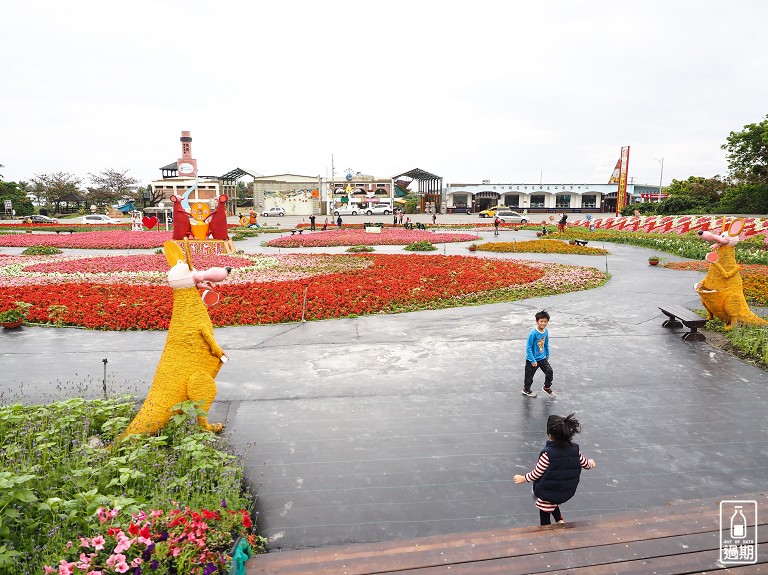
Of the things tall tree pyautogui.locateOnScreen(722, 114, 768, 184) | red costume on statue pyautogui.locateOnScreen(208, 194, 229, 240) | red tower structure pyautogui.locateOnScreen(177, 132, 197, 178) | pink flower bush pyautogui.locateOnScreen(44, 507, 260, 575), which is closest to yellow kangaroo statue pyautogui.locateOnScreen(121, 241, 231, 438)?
pink flower bush pyautogui.locateOnScreen(44, 507, 260, 575)

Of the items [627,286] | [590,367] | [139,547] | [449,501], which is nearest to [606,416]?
[590,367]

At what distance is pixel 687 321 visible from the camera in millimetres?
8609

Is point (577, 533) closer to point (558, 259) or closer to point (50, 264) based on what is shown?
point (558, 259)

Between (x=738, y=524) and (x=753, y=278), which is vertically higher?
(x=753, y=278)

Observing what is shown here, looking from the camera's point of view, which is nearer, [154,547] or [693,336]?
[154,547]

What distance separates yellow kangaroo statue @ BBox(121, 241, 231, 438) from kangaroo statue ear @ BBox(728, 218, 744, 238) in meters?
8.48

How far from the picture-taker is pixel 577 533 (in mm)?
3236

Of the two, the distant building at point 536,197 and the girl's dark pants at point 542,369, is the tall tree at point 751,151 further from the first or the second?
the girl's dark pants at point 542,369

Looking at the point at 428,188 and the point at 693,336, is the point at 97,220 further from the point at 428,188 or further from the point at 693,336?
the point at 693,336

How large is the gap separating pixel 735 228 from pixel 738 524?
687 centimetres

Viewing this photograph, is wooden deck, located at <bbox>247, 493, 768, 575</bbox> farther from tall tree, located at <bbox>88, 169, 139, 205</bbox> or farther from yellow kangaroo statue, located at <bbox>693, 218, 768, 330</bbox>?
tall tree, located at <bbox>88, 169, 139, 205</bbox>

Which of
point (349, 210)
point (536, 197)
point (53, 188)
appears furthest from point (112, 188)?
point (536, 197)

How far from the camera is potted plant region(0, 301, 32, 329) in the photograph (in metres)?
9.49

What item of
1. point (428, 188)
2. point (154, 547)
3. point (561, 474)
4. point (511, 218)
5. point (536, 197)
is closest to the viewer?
point (154, 547)
